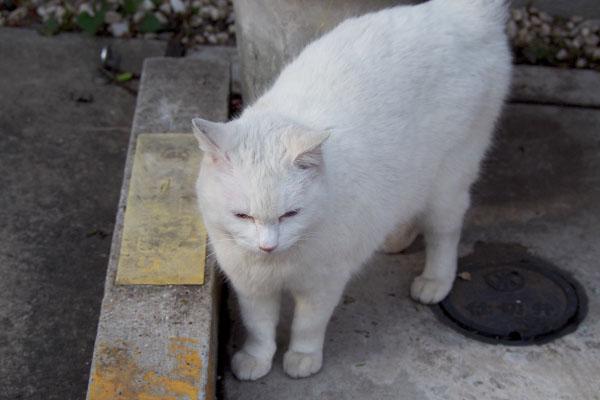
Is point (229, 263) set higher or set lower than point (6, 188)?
higher

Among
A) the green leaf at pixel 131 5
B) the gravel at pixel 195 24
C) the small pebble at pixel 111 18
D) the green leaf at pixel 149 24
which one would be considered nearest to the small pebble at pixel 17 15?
the gravel at pixel 195 24

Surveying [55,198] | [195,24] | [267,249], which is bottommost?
[55,198]

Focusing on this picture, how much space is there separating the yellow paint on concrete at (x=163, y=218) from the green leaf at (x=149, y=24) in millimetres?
1694

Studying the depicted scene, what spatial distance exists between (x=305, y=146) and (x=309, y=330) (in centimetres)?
93

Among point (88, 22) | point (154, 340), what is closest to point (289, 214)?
point (154, 340)

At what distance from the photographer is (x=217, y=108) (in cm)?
350

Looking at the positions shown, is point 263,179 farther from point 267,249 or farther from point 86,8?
point 86,8

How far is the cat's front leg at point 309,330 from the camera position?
2.57 metres

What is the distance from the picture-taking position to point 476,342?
295 centimetres

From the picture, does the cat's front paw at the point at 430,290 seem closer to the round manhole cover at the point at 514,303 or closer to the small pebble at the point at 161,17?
the round manhole cover at the point at 514,303

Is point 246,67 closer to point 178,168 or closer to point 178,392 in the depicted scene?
point 178,168

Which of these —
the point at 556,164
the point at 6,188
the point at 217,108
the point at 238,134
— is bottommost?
the point at 6,188

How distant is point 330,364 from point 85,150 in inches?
77.5

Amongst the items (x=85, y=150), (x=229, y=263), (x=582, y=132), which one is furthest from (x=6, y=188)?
(x=582, y=132)
